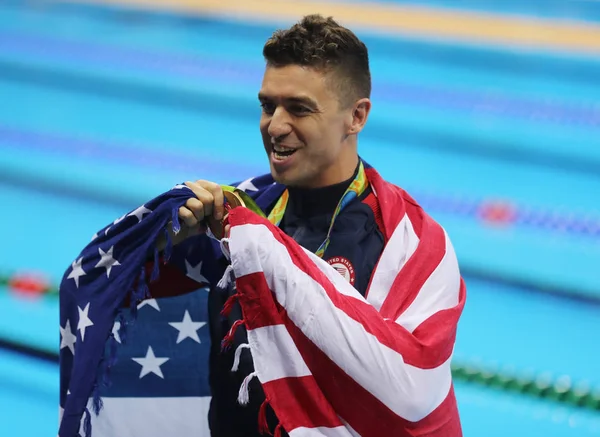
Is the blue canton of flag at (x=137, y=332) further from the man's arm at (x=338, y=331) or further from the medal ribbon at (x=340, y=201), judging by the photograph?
the man's arm at (x=338, y=331)

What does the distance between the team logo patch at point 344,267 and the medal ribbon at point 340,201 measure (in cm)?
3

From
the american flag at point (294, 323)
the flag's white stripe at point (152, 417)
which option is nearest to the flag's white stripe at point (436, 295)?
the american flag at point (294, 323)

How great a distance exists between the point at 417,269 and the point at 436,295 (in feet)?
0.20

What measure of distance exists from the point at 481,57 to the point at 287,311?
5092 millimetres

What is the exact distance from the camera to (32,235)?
427 centimetres

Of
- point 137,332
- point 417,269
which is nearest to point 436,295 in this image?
point 417,269

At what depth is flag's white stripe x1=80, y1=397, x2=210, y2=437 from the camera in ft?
6.93

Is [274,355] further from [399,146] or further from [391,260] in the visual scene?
[399,146]

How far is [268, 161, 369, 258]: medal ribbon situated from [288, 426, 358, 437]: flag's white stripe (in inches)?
14.2

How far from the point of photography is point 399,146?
5.27m

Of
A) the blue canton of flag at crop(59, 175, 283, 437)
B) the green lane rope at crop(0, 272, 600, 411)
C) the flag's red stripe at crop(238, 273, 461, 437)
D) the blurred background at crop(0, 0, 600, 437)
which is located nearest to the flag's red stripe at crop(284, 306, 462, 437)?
the flag's red stripe at crop(238, 273, 461, 437)

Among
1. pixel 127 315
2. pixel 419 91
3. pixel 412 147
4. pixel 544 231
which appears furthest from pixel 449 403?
pixel 419 91

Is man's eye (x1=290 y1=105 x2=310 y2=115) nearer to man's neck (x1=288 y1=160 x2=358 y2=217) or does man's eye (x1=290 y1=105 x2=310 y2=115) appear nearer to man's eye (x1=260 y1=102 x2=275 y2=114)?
man's eye (x1=260 y1=102 x2=275 y2=114)

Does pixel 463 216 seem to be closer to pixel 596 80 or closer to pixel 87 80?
pixel 596 80
